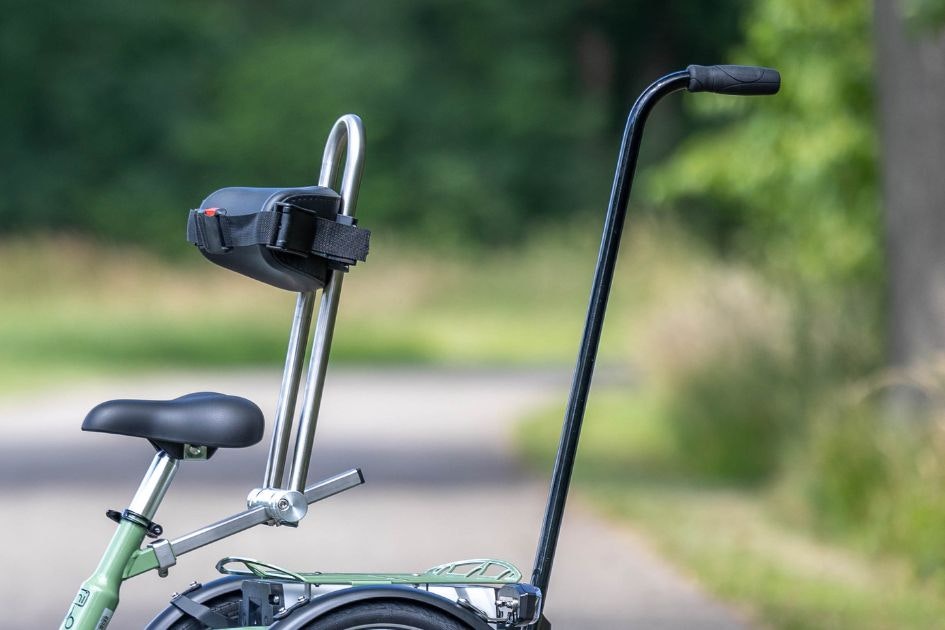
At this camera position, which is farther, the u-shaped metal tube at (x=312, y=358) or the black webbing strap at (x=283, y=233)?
the u-shaped metal tube at (x=312, y=358)

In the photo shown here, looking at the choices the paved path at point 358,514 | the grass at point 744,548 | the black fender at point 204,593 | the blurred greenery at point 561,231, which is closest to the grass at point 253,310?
the blurred greenery at point 561,231

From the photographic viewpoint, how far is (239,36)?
48594 mm

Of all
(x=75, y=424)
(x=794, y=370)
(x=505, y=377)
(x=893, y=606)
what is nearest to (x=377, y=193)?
(x=505, y=377)

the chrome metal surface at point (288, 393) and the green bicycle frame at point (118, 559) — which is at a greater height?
the chrome metal surface at point (288, 393)


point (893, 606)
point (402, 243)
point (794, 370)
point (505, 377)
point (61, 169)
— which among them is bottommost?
point (893, 606)

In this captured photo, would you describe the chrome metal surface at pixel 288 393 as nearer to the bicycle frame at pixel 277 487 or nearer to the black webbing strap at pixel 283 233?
the bicycle frame at pixel 277 487

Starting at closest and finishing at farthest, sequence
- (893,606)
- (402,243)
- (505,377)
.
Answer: (893,606) < (505,377) < (402,243)

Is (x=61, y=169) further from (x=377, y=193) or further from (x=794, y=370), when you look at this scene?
(x=794, y=370)

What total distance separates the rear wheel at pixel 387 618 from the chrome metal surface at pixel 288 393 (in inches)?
16.0

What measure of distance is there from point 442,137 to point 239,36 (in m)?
6.28

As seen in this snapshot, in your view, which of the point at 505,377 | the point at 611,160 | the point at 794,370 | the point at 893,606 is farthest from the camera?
the point at 611,160

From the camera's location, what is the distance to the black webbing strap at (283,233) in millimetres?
3486

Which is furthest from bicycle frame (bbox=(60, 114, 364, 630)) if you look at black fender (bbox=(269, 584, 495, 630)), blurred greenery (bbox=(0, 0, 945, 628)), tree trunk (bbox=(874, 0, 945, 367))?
tree trunk (bbox=(874, 0, 945, 367))

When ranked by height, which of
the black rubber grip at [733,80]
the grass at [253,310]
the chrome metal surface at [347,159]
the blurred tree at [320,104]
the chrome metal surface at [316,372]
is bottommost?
the chrome metal surface at [316,372]
